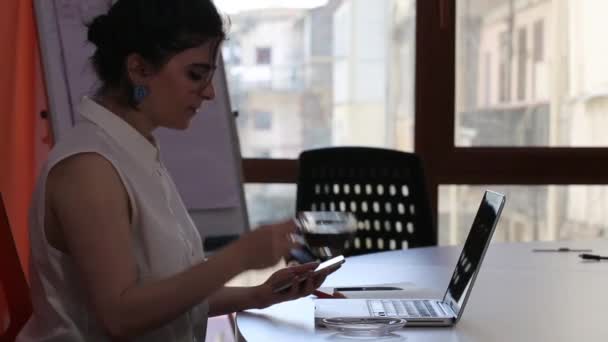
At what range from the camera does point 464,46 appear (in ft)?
12.2

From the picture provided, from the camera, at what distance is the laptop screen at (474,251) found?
139 cm

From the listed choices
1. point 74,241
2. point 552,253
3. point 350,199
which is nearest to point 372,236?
point 350,199

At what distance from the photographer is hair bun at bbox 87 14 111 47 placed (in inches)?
62.9

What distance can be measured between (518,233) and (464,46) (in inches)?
32.5

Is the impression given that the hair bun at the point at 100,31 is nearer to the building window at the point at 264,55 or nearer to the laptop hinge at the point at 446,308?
the laptop hinge at the point at 446,308

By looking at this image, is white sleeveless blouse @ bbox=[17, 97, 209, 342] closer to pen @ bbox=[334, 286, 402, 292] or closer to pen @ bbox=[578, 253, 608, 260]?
pen @ bbox=[334, 286, 402, 292]

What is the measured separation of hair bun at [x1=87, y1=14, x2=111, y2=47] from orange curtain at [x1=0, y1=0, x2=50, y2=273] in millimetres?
1501

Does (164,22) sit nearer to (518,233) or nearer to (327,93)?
(327,93)

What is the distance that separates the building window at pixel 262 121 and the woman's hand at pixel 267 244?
2480 mm

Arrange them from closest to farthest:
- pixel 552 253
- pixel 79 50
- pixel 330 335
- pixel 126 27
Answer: pixel 330 335 < pixel 126 27 < pixel 552 253 < pixel 79 50

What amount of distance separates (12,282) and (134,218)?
511 millimetres

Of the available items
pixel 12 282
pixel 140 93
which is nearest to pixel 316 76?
pixel 12 282

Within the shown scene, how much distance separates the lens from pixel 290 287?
1.55m

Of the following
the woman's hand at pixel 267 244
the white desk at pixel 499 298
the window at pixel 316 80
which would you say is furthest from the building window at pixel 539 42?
the woman's hand at pixel 267 244
